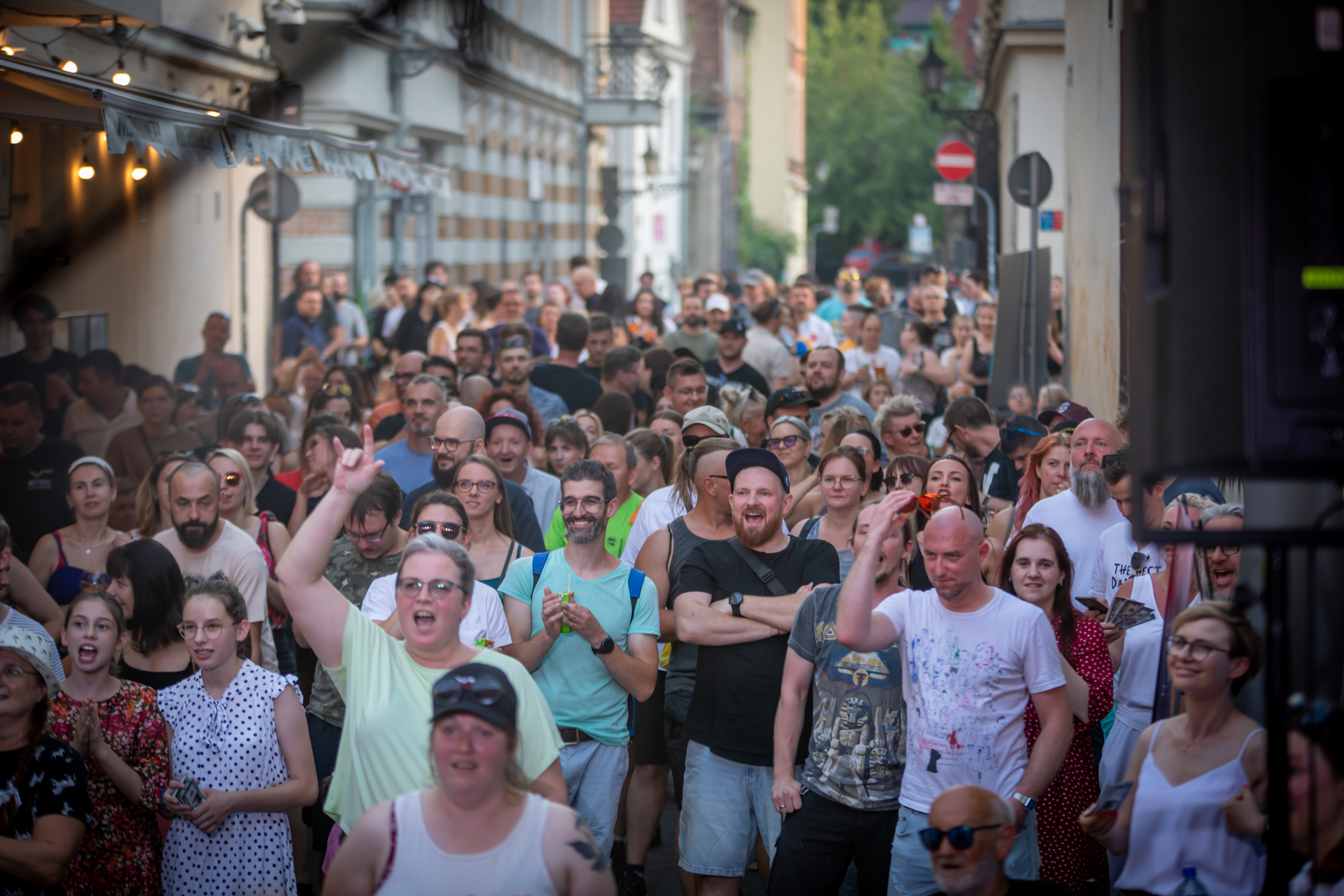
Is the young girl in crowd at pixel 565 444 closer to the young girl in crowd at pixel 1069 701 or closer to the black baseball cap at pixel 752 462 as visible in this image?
the black baseball cap at pixel 752 462

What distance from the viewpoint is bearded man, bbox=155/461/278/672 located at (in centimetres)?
644

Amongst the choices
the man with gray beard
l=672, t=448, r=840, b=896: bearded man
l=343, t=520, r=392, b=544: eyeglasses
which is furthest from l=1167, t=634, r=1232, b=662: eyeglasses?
l=343, t=520, r=392, b=544: eyeglasses

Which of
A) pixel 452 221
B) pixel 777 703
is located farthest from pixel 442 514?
pixel 452 221

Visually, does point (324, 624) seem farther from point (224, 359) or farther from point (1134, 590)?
point (224, 359)

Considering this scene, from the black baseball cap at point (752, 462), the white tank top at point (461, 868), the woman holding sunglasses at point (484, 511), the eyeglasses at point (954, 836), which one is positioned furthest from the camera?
the woman holding sunglasses at point (484, 511)

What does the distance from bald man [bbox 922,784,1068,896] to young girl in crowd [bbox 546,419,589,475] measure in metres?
4.24

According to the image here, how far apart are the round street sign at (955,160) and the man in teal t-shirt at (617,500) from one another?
14105mm

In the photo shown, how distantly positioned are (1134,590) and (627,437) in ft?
10.4

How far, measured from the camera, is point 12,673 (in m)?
4.41

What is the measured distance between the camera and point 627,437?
26.0 feet

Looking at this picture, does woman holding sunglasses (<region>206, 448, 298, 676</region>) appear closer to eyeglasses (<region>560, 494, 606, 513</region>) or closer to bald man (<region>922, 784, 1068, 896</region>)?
eyeglasses (<region>560, 494, 606, 513</region>)

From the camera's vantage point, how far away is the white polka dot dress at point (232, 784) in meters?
4.84

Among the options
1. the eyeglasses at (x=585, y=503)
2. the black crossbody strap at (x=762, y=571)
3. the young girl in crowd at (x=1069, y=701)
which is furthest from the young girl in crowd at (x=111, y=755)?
the young girl in crowd at (x=1069, y=701)

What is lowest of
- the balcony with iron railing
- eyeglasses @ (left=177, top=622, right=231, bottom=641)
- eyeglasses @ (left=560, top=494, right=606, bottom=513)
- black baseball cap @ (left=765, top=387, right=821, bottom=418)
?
eyeglasses @ (left=177, top=622, right=231, bottom=641)
